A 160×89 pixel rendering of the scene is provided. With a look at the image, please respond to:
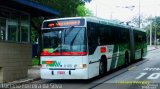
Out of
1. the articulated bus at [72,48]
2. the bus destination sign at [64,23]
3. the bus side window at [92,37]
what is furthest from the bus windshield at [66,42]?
the bus side window at [92,37]

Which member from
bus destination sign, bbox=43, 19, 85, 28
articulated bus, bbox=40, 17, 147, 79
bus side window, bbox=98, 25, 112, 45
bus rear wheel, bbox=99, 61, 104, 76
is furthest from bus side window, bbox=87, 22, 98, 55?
bus rear wheel, bbox=99, 61, 104, 76

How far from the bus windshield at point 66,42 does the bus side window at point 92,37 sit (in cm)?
46

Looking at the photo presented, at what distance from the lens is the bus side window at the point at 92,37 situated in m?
17.0

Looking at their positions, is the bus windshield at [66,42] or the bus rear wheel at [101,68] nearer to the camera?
the bus windshield at [66,42]

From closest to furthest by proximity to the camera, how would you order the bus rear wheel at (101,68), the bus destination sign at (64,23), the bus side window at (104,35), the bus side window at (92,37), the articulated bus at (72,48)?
the articulated bus at (72,48)
the bus destination sign at (64,23)
the bus side window at (92,37)
the bus rear wheel at (101,68)
the bus side window at (104,35)

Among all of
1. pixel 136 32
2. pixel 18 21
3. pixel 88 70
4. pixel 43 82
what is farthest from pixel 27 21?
pixel 136 32

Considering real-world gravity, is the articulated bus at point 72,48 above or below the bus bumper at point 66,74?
above

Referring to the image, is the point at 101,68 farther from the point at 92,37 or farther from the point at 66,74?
the point at 66,74

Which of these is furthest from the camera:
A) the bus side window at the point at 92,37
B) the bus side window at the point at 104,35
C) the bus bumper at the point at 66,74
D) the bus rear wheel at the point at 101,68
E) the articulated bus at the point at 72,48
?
the bus side window at the point at 104,35

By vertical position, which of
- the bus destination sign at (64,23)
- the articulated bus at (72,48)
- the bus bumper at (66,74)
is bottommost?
the bus bumper at (66,74)

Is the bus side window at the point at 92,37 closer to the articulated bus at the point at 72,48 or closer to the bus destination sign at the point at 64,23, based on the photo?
the articulated bus at the point at 72,48

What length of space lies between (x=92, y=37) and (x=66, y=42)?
1.39 m

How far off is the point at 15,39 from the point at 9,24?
0.89 metres

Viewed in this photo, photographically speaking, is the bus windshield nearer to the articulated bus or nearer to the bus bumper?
the articulated bus
